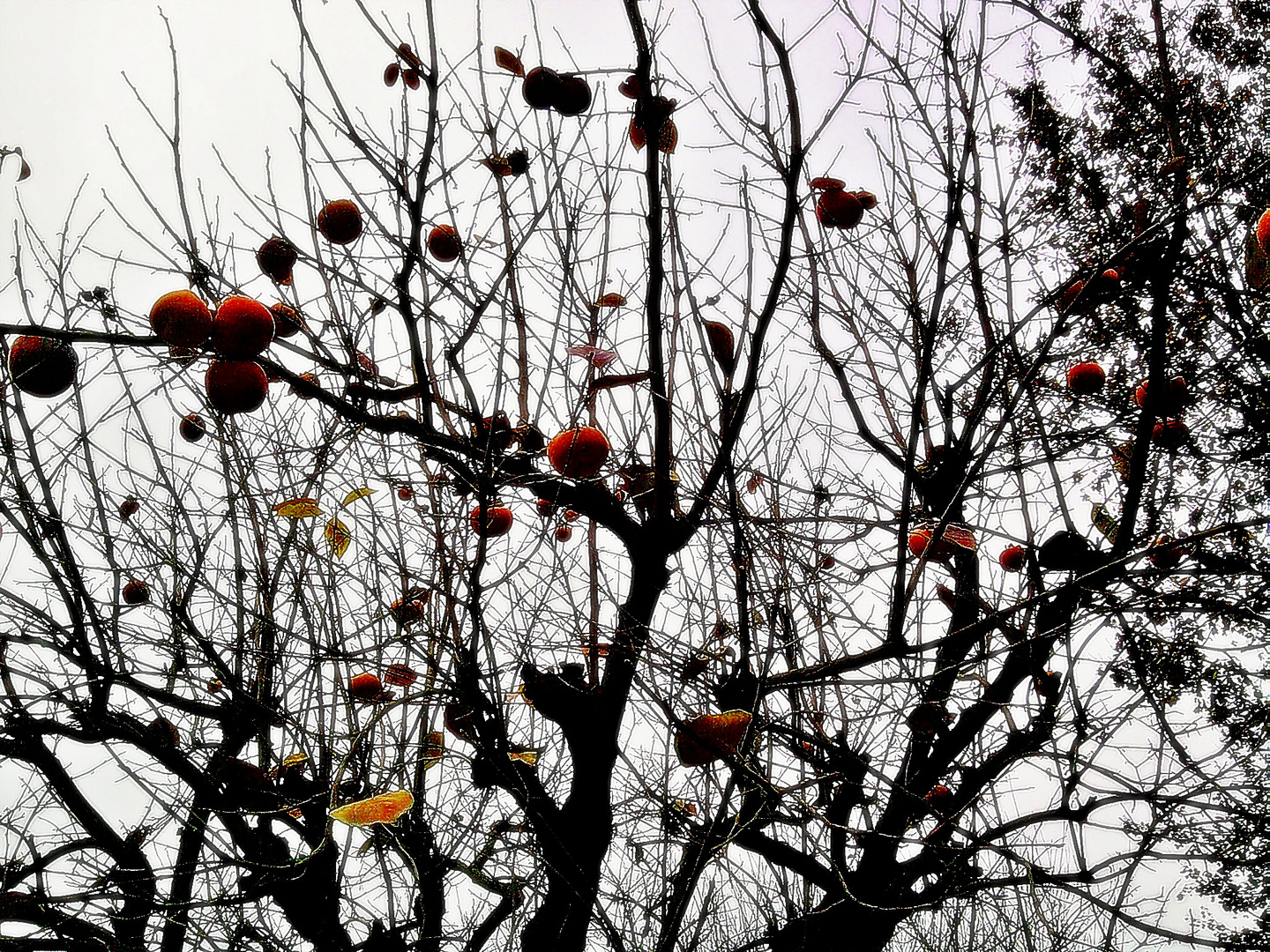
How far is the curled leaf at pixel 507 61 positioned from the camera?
7.79 feet

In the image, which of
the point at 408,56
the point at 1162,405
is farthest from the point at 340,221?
the point at 1162,405

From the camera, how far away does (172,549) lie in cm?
312

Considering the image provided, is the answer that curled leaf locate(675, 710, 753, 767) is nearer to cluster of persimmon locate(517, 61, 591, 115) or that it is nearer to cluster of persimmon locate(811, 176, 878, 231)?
cluster of persimmon locate(811, 176, 878, 231)

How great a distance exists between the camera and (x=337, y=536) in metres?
2.96

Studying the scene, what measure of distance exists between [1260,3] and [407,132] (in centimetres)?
582

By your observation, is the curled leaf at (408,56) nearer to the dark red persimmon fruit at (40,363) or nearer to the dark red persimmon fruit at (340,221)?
the dark red persimmon fruit at (340,221)

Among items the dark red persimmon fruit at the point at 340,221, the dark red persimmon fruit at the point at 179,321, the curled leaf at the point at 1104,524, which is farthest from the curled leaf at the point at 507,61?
the curled leaf at the point at 1104,524

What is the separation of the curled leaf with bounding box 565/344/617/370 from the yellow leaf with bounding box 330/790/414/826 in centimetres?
135

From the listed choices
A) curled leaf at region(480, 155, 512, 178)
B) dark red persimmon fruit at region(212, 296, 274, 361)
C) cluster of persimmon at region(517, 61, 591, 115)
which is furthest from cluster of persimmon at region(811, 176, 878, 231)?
dark red persimmon fruit at region(212, 296, 274, 361)

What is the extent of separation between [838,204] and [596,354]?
899mm

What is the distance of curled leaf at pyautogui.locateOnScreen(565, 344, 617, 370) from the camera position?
243 cm

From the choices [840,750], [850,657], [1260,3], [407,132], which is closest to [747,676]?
[850,657]

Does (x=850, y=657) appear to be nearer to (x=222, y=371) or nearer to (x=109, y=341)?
(x=222, y=371)

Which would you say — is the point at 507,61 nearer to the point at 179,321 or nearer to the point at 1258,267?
the point at 179,321
